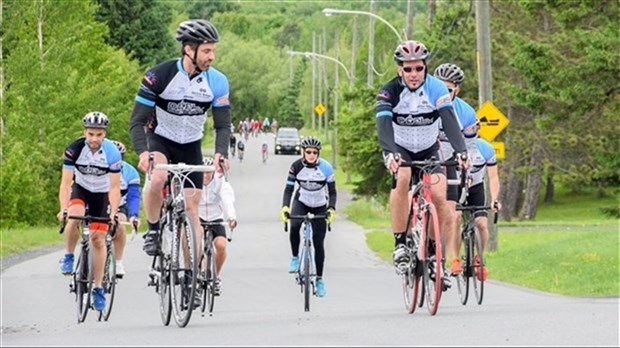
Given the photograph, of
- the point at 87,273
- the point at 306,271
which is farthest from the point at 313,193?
the point at 87,273

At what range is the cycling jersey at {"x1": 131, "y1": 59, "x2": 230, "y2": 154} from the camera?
42.6 feet

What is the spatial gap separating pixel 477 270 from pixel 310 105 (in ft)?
476

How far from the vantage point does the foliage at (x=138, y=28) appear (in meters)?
78.9

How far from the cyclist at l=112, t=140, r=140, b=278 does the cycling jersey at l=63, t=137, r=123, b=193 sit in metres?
0.53

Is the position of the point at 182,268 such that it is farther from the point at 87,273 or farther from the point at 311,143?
the point at 311,143

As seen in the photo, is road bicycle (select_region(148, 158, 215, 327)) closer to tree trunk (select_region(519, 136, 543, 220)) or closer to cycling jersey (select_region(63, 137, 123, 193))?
cycling jersey (select_region(63, 137, 123, 193))

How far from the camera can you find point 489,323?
12297mm

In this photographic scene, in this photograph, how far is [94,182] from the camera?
16109 millimetres

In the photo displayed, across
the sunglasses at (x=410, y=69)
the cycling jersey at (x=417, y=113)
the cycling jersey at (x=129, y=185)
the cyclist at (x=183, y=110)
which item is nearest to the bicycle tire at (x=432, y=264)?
the cycling jersey at (x=417, y=113)

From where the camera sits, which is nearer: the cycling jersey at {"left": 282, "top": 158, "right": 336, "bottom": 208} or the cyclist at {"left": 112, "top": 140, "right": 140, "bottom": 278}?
the cyclist at {"left": 112, "top": 140, "right": 140, "bottom": 278}

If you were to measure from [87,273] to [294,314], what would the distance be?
2200 mm

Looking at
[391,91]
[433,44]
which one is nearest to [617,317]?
[391,91]

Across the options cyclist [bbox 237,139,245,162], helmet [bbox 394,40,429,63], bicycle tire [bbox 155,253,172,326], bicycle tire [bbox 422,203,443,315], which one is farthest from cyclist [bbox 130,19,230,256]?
cyclist [bbox 237,139,245,162]

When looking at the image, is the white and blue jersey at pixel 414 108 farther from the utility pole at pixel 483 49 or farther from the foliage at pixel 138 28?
the foliage at pixel 138 28
